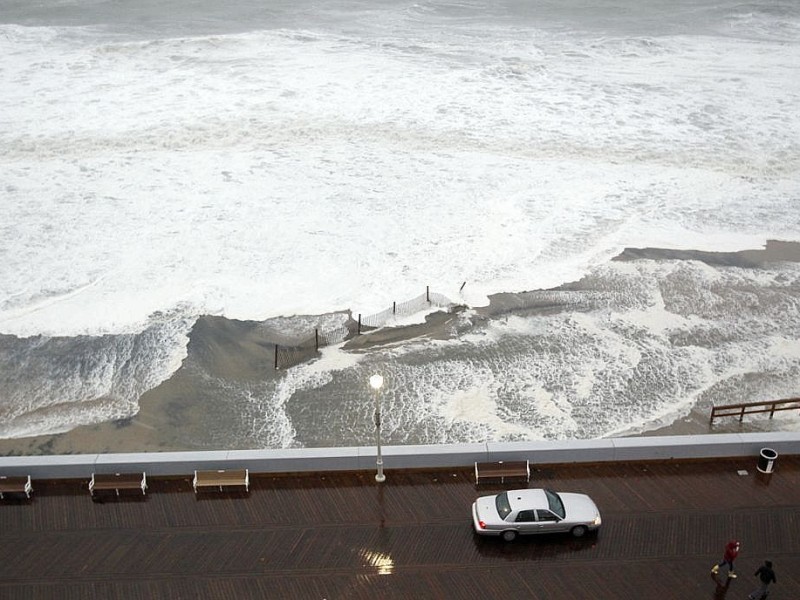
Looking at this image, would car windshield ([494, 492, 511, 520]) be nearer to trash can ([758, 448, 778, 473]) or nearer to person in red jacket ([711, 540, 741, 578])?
person in red jacket ([711, 540, 741, 578])

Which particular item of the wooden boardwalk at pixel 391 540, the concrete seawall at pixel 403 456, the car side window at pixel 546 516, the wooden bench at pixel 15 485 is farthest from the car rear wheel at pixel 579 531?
the wooden bench at pixel 15 485

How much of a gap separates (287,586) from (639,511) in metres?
7.94

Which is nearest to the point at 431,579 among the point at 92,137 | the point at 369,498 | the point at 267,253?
the point at 369,498

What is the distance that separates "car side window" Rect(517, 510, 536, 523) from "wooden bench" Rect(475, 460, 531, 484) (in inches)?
70.2

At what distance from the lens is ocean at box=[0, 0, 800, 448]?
26.0 metres

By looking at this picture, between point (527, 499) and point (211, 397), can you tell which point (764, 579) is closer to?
point (527, 499)

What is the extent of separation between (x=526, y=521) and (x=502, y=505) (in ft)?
2.03

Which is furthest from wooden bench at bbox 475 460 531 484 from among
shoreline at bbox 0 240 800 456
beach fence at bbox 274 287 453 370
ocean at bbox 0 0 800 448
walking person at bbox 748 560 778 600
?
beach fence at bbox 274 287 453 370

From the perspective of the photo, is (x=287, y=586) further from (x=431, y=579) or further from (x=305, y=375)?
(x=305, y=375)

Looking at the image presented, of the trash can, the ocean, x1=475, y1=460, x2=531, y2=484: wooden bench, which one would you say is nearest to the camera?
x1=475, y1=460, x2=531, y2=484: wooden bench

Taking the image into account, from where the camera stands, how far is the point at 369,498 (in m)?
17.8

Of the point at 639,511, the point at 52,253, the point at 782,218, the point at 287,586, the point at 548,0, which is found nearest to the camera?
the point at 287,586

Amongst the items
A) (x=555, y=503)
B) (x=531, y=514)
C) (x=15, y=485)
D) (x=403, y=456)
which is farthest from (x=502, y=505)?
(x=15, y=485)

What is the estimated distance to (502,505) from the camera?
1656 centimetres
